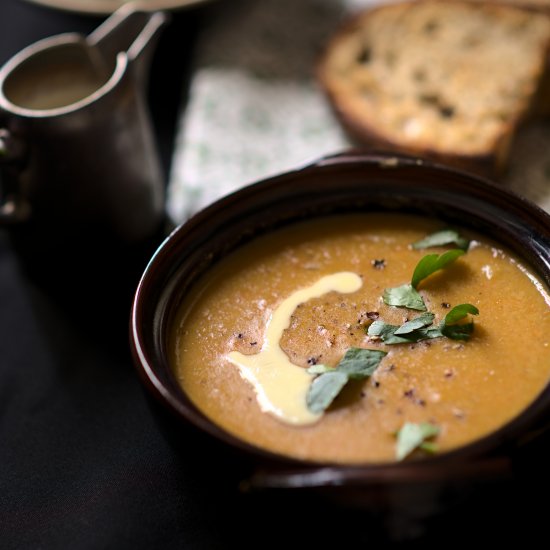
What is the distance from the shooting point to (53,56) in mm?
2096

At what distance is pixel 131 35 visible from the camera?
2.15 m

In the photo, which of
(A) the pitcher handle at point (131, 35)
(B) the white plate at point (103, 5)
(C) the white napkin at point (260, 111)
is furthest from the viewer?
(B) the white plate at point (103, 5)

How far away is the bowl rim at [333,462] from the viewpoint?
3.65ft

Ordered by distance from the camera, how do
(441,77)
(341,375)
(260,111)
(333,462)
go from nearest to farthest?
1. (333,462)
2. (341,375)
3. (441,77)
4. (260,111)

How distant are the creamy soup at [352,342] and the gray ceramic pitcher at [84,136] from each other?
1.61 ft

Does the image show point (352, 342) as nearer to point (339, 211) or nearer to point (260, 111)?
point (339, 211)

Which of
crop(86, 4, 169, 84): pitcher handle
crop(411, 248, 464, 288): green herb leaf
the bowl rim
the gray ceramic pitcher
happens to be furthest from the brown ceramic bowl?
crop(86, 4, 169, 84): pitcher handle

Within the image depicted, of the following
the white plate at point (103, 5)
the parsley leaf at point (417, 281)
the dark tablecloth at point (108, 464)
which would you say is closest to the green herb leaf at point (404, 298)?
the parsley leaf at point (417, 281)

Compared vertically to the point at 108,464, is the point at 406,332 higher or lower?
higher

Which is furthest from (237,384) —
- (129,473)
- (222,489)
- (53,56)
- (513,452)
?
(53,56)

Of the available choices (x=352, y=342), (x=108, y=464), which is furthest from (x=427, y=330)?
(x=108, y=464)

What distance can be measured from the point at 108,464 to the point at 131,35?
1.18 m

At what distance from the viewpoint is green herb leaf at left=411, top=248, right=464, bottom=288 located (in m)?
1.53

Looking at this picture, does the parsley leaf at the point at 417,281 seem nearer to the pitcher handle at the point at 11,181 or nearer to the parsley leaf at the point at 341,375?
the parsley leaf at the point at 341,375
